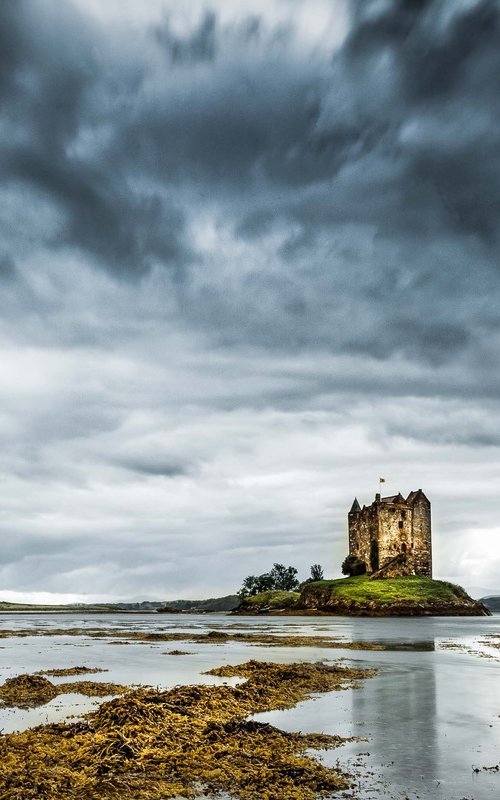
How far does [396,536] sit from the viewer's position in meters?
125

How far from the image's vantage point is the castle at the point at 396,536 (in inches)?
4840

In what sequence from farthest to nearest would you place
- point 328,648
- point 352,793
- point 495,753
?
point 328,648, point 495,753, point 352,793

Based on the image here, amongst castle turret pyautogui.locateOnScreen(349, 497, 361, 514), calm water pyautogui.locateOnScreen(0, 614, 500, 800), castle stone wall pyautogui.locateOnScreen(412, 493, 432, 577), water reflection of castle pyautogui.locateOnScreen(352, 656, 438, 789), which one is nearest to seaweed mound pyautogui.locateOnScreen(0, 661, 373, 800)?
calm water pyautogui.locateOnScreen(0, 614, 500, 800)

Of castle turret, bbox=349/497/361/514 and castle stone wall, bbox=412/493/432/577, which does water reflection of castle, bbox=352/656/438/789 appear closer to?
castle stone wall, bbox=412/493/432/577

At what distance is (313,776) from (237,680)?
1076 cm

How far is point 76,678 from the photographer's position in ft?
Result: 65.5

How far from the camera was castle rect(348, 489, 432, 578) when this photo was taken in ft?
403

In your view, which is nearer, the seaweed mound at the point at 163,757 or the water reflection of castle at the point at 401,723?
the seaweed mound at the point at 163,757

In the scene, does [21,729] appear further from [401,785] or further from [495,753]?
[495,753]

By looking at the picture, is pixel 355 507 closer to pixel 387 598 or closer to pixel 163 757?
pixel 387 598

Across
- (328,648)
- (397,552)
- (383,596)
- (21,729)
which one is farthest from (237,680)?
(397,552)

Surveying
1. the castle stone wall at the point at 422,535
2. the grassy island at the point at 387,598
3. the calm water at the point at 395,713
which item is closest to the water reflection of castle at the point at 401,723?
the calm water at the point at 395,713

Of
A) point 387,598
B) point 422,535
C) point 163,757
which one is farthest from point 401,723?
point 422,535

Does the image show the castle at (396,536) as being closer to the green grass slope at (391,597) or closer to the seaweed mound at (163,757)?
the green grass slope at (391,597)
